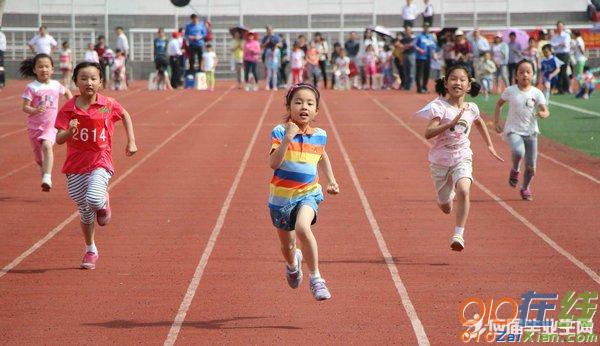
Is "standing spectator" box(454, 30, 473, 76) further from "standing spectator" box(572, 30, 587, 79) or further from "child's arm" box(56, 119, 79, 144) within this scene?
"child's arm" box(56, 119, 79, 144)

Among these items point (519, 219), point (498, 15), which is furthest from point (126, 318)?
point (498, 15)

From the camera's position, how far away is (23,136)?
24234 mm

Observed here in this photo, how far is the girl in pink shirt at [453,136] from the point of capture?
11086mm

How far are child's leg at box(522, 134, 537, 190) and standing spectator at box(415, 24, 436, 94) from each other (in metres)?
20.7

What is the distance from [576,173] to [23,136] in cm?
1092

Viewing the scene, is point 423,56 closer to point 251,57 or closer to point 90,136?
point 251,57

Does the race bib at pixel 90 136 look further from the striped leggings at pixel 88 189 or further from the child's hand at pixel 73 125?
the child's hand at pixel 73 125

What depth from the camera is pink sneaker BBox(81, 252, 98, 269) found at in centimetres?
1074

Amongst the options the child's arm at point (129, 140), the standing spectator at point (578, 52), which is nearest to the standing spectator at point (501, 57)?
the standing spectator at point (578, 52)

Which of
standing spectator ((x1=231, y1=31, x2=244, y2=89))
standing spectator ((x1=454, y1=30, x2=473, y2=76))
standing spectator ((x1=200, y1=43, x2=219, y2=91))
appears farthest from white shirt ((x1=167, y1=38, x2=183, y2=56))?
standing spectator ((x1=454, y1=30, x2=473, y2=76))

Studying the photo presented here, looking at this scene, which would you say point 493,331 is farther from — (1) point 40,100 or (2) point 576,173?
(2) point 576,173

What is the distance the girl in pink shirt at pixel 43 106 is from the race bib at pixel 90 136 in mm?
3606

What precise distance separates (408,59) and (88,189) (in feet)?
89.7

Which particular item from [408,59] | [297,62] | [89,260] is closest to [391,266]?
[89,260]
